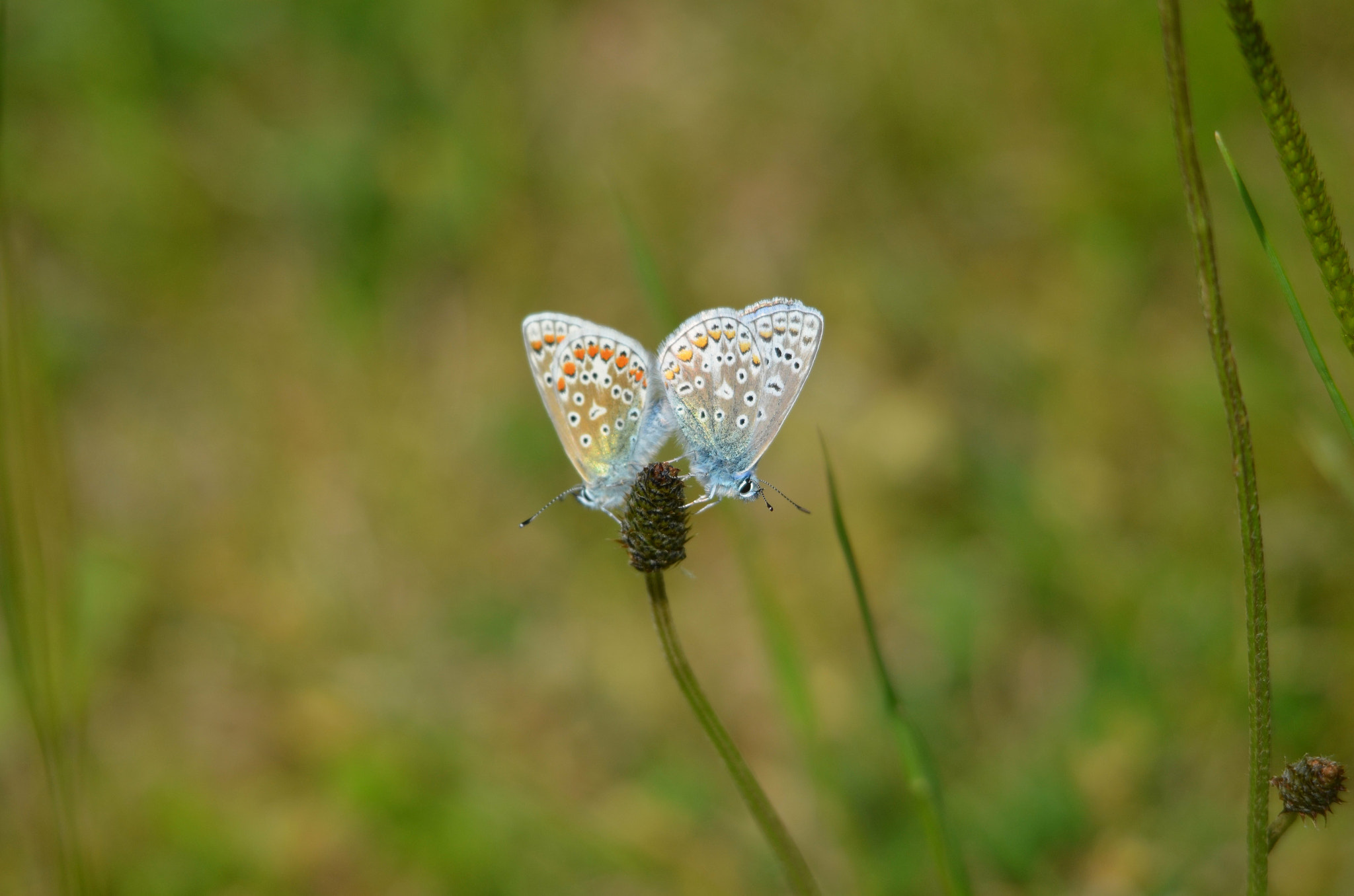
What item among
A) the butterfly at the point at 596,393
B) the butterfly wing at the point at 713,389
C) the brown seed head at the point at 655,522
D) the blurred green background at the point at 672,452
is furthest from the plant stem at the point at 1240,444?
the butterfly at the point at 596,393

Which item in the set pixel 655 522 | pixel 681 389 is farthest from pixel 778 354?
pixel 655 522

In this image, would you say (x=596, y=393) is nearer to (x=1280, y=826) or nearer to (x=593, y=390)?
(x=593, y=390)

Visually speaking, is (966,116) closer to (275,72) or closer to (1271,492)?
(1271,492)

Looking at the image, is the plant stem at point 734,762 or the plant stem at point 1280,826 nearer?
the plant stem at point 1280,826

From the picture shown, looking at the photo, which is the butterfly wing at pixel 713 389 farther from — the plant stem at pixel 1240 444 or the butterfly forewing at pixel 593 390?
the plant stem at pixel 1240 444

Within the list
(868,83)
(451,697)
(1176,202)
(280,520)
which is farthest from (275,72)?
(1176,202)

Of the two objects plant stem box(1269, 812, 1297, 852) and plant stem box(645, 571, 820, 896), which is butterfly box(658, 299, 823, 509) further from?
plant stem box(1269, 812, 1297, 852)
